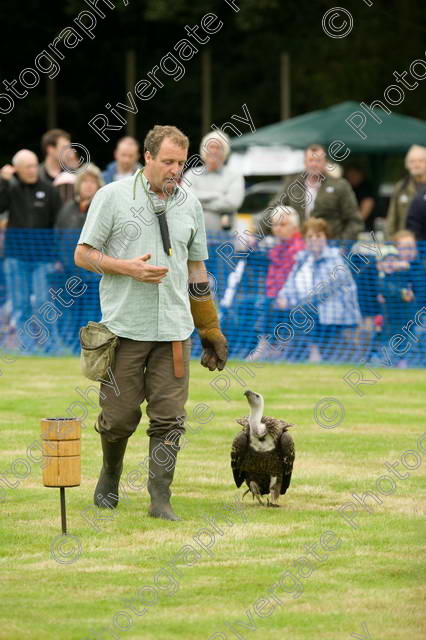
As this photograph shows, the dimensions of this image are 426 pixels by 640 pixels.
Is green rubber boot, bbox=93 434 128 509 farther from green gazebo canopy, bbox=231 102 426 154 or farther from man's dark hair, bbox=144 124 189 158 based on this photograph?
green gazebo canopy, bbox=231 102 426 154

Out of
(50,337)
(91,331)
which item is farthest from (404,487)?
(50,337)

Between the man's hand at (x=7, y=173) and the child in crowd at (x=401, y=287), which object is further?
the man's hand at (x=7, y=173)

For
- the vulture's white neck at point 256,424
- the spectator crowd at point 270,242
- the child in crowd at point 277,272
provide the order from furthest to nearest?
the child in crowd at point 277,272
the spectator crowd at point 270,242
the vulture's white neck at point 256,424

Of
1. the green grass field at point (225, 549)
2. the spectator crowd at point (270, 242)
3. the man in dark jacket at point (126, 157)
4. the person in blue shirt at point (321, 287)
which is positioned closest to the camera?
the green grass field at point (225, 549)

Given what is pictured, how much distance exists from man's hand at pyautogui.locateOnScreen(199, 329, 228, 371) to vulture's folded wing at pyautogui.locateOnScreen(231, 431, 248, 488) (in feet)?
1.32

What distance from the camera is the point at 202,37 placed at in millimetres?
34531

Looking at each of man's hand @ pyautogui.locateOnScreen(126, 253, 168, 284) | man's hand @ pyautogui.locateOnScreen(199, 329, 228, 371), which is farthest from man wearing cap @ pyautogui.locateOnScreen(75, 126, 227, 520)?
man's hand @ pyautogui.locateOnScreen(199, 329, 228, 371)

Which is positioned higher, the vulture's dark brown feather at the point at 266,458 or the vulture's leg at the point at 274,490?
the vulture's dark brown feather at the point at 266,458

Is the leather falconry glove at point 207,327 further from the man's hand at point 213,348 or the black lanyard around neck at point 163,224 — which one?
the black lanyard around neck at point 163,224

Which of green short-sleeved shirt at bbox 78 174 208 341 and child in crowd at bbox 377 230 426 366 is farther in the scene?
child in crowd at bbox 377 230 426 366

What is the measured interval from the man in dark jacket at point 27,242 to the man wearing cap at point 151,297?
7746 millimetres

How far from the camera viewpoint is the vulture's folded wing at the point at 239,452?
24.3 feet

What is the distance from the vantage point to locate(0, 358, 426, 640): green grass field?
5.21 meters

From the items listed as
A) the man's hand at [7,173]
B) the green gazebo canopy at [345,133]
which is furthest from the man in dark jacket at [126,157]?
the green gazebo canopy at [345,133]
